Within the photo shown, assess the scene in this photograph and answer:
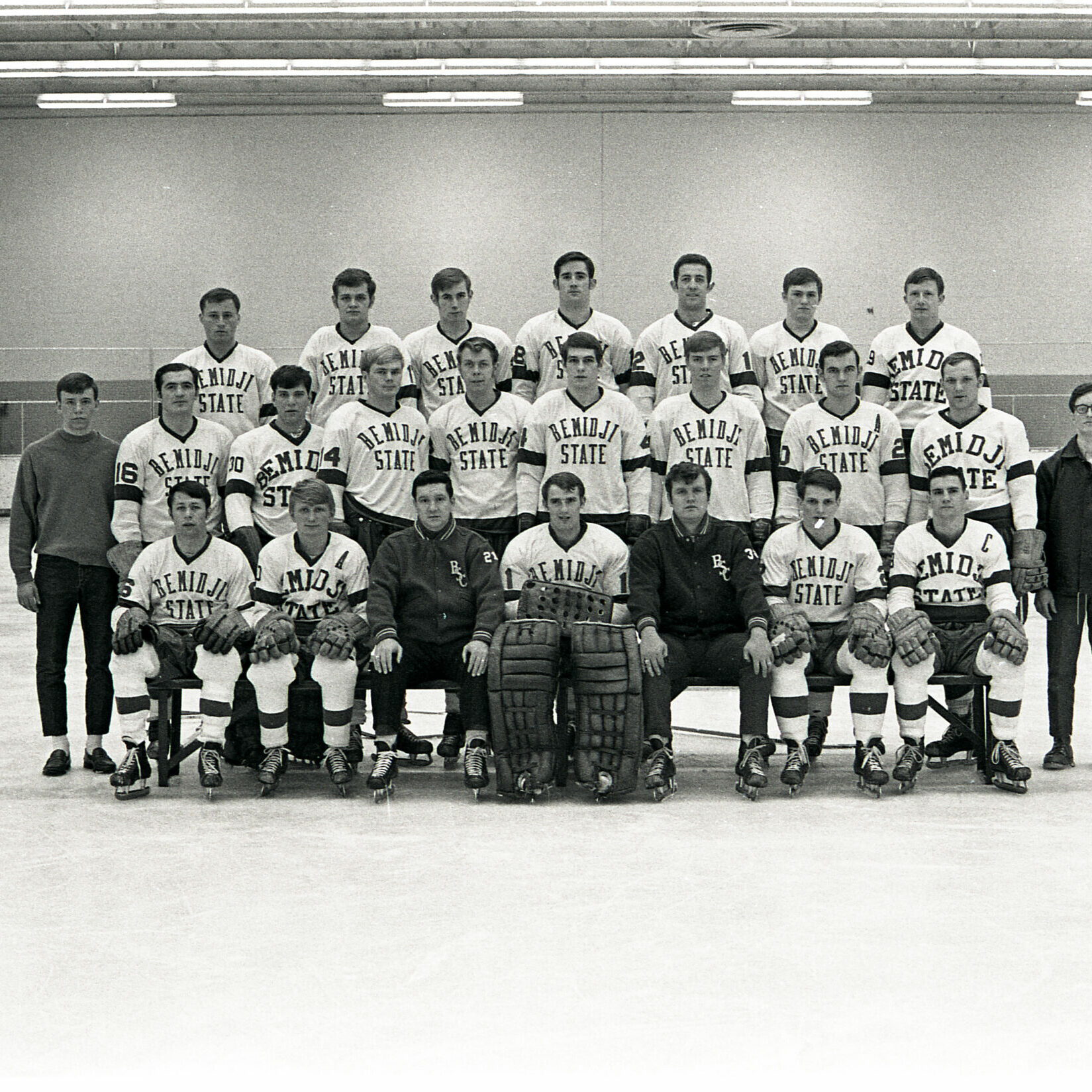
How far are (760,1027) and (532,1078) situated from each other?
0.50 metres

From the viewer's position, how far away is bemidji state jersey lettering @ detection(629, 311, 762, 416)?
5988mm

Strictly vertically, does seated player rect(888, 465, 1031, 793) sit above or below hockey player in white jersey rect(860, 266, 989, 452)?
below

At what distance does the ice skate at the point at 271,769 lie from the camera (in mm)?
4883

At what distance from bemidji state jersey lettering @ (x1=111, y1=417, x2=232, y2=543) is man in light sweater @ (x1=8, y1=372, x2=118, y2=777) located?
3.5 inches

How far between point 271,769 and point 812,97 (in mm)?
10615

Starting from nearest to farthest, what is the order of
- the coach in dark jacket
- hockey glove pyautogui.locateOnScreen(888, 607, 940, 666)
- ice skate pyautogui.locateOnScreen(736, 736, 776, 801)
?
ice skate pyautogui.locateOnScreen(736, 736, 776, 801), hockey glove pyautogui.locateOnScreen(888, 607, 940, 666), the coach in dark jacket

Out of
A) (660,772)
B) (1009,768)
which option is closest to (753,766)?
(660,772)

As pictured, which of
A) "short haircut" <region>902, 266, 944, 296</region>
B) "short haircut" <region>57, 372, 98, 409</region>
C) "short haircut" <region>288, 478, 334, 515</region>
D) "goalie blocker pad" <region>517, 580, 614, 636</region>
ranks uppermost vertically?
"short haircut" <region>902, 266, 944, 296</region>

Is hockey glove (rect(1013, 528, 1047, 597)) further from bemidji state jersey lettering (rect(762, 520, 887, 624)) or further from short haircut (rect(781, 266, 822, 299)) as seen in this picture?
short haircut (rect(781, 266, 822, 299))

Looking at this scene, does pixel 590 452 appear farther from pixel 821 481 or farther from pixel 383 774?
pixel 383 774

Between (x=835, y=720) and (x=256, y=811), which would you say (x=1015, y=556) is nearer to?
(x=835, y=720)

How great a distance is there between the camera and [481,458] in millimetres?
5633

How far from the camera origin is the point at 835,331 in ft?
19.7

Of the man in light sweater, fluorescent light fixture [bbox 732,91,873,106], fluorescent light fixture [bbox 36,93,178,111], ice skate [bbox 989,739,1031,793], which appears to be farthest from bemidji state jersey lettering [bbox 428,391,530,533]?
fluorescent light fixture [bbox 36,93,178,111]
